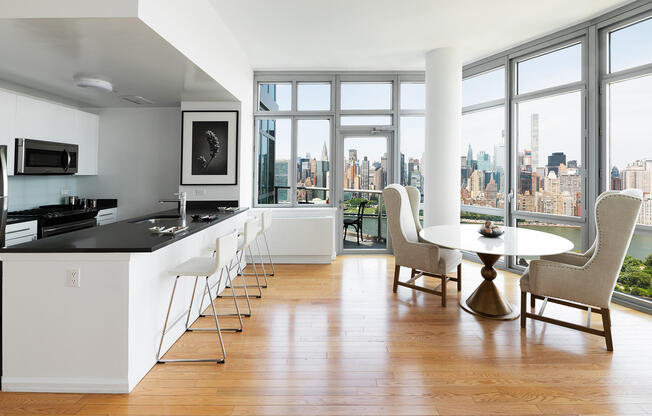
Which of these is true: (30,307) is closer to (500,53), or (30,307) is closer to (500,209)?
(500,209)

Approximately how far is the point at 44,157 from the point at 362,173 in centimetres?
435

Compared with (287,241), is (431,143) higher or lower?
higher

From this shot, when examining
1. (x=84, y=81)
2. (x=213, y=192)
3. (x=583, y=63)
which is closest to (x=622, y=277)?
(x=583, y=63)

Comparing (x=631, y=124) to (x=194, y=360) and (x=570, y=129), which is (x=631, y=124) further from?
(x=194, y=360)

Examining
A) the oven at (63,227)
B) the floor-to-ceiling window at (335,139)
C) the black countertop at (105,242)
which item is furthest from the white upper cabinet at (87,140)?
the black countertop at (105,242)

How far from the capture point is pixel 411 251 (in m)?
3.80

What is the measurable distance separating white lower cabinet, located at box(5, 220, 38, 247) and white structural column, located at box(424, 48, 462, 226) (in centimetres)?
485

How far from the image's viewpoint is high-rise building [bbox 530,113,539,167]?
4.75 metres

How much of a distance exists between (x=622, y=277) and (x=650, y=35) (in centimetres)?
258

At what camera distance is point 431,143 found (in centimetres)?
503

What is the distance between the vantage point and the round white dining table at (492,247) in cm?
297

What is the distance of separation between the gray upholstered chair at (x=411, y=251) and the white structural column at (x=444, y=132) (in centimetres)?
96

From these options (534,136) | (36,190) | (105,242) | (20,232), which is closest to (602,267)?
(534,136)

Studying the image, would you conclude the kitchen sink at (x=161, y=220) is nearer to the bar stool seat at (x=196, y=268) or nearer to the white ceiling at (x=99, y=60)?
the bar stool seat at (x=196, y=268)
